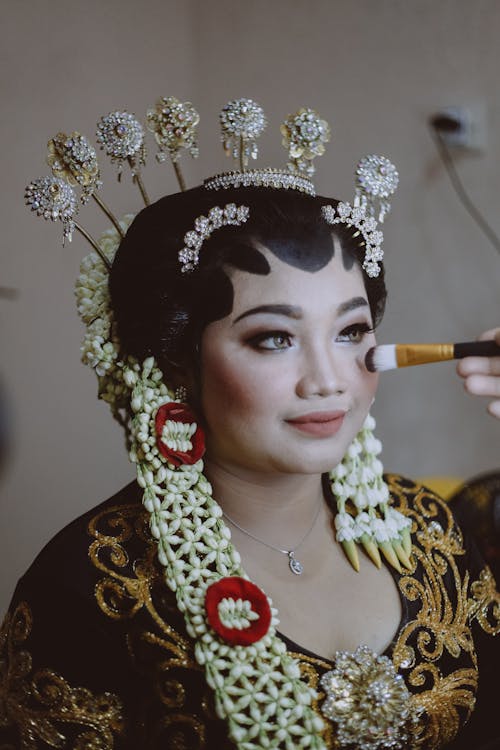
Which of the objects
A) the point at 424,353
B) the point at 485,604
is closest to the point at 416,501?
the point at 485,604

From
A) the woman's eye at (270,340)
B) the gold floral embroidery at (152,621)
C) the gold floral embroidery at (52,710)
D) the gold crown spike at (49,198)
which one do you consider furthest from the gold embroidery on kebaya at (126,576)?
the gold crown spike at (49,198)

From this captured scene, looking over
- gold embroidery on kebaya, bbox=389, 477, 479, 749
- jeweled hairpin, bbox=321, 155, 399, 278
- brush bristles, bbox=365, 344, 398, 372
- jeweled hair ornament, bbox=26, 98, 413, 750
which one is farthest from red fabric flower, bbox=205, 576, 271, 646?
jeweled hairpin, bbox=321, 155, 399, 278

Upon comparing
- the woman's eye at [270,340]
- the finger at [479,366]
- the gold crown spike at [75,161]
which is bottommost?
the finger at [479,366]

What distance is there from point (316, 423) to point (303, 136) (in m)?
0.46

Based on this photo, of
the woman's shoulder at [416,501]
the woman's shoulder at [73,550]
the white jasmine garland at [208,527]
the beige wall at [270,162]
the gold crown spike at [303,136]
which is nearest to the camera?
the white jasmine garland at [208,527]

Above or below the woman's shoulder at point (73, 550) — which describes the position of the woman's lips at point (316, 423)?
above

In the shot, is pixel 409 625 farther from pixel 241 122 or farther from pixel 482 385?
pixel 241 122

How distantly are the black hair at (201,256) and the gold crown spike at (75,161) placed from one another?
0.09 m

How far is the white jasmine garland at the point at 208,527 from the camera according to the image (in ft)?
3.22

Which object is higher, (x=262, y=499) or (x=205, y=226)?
(x=205, y=226)

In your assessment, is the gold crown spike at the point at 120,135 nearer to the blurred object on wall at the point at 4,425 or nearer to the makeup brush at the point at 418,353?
the makeup brush at the point at 418,353

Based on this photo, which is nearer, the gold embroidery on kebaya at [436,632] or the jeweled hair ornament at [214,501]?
the jeweled hair ornament at [214,501]

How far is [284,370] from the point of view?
1.03 m

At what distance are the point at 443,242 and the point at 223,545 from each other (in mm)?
1339
